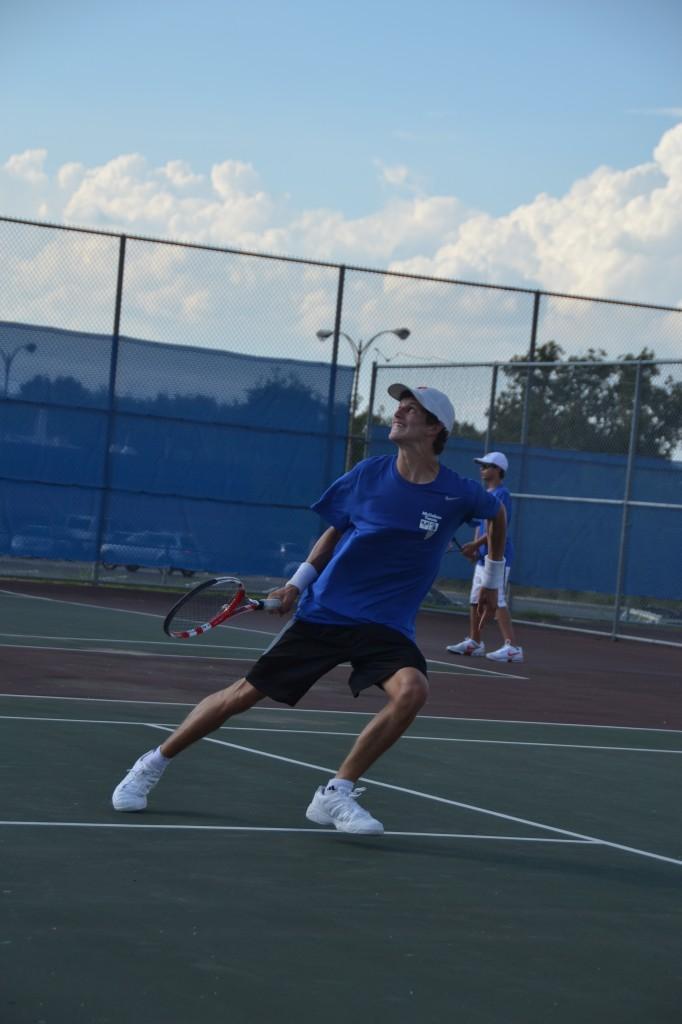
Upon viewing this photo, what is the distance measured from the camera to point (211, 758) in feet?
25.0

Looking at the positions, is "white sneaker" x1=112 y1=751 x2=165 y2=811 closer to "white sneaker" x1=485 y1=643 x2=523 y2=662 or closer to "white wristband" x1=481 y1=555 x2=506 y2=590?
"white wristband" x1=481 y1=555 x2=506 y2=590

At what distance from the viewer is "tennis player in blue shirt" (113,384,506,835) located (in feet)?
19.8

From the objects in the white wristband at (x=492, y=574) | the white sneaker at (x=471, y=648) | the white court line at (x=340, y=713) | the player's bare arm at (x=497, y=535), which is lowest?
the white sneaker at (x=471, y=648)

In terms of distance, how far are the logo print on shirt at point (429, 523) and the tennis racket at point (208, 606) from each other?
580mm

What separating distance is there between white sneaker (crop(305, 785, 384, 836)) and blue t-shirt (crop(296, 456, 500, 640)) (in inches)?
24.2

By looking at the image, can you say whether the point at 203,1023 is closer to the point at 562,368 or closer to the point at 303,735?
the point at 303,735

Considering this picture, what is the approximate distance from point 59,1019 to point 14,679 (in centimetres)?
696

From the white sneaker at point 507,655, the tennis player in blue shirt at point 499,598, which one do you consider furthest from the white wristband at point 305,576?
the white sneaker at point 507,655

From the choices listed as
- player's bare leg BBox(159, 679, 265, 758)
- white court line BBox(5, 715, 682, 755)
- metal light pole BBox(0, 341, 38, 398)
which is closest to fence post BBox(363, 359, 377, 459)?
metal light pole BBox(0, 341, 38, 398)

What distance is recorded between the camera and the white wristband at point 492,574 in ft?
23.8

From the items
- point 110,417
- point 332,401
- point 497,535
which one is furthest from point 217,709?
point 332,401

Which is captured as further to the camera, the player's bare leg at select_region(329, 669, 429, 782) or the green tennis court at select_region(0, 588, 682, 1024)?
the player's bare leg at select_region(329, 669, 429, 782)

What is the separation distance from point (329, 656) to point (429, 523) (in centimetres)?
59

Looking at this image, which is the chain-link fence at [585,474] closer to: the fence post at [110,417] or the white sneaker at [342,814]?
the fence post at [110,417]
